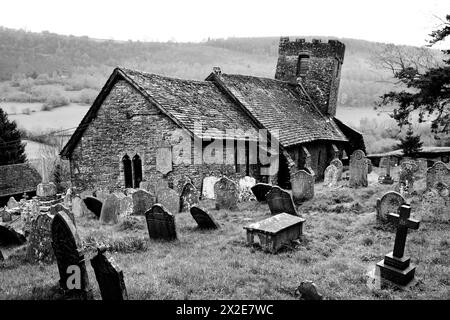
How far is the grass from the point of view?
258 inches

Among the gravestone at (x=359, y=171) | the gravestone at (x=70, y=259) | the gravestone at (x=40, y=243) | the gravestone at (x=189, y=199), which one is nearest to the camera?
the gravestone at (x=70, y=259)

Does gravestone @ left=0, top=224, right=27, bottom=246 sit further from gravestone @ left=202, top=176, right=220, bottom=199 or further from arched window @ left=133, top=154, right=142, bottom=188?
gravestone @ left=202, top=176, right=220, bottom=199

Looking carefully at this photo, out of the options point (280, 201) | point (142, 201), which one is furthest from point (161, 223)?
point (280, 201)

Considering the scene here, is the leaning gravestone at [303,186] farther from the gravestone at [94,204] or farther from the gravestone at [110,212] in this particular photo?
the gravestone at [94,204]

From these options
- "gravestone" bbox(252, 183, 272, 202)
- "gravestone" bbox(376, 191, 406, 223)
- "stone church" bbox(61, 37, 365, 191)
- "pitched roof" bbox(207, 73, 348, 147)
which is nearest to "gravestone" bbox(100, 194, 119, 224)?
"stone church" bbox(61, 37, 365, 191)

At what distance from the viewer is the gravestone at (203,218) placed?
10.6m

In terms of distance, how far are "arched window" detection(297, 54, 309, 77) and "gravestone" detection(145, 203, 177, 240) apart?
22455 millimetres

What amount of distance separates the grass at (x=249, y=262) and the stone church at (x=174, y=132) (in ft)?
16.3

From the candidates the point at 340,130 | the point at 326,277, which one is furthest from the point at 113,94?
the point at 340,130

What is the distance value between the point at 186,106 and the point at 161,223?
8.43 m

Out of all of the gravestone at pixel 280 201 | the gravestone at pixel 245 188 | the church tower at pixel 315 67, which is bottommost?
the gravestone at pixel 245 188

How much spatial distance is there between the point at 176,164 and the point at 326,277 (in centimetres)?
989

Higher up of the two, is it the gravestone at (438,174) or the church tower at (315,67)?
the church tower at (315,67)

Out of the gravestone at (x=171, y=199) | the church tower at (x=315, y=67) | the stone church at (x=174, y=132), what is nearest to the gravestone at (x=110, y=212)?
the gravestone at (x=171, y=199)
